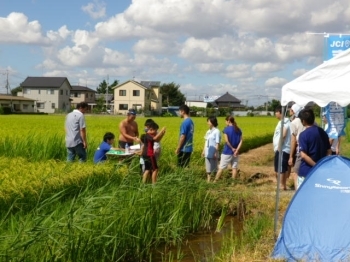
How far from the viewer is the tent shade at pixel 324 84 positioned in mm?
5672

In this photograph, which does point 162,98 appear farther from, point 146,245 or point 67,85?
point 146,245

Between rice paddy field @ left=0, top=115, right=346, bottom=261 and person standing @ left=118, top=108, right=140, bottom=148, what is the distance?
3.74ft

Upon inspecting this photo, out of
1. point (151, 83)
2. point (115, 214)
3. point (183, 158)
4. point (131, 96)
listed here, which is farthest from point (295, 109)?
point (151, 83)

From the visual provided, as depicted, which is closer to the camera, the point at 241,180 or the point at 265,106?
the point at 241,180

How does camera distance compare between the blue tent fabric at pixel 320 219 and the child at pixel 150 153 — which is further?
the child at pixel 150 153

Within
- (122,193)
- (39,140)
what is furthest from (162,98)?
(122,193)

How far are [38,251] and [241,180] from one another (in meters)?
7.16

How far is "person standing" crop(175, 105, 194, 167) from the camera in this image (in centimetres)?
1014

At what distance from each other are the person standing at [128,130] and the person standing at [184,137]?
93cm

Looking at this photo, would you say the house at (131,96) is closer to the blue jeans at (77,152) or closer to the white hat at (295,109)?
the white hat at (295,109)

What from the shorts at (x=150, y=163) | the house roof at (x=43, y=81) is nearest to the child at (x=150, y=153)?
the shorts at (x=150, y=163)

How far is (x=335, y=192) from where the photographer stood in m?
5.63

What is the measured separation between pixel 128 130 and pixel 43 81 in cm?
7444

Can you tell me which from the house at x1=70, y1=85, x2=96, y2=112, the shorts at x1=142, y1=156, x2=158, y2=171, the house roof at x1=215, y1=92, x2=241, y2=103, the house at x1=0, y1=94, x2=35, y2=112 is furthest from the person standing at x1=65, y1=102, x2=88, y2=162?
the house roof at x1=215, y1=92, x2=241, y2=103
